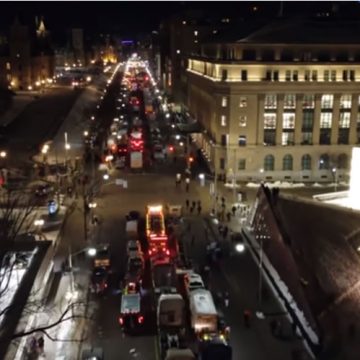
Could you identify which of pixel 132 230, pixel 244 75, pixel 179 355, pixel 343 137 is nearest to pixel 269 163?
pixel 343 137

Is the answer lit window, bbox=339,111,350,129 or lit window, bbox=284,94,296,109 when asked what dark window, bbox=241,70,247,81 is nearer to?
lit window, bbox=284,94,296,109

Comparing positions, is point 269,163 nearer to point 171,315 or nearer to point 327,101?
point 327,101

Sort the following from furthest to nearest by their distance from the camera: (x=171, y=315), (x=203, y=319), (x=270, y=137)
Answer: (x=270, y=137), (x=171, y=315), (x=203, y=319)

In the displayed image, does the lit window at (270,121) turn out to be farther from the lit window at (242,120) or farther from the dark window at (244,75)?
the dark window at (244,75)

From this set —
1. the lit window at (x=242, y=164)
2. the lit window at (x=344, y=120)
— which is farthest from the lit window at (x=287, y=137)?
the lit window at (x=344, y=120)

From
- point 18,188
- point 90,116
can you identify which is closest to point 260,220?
point 18,188

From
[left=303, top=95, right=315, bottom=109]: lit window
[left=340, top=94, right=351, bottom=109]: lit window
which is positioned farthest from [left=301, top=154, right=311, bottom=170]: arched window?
[left=340, top=94, right=351, bottom=109]: lit window

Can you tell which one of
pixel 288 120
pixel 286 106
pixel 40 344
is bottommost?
pixel 40 344
